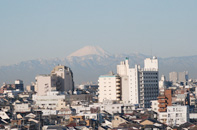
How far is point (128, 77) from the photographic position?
110 metres

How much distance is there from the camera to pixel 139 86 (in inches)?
4274

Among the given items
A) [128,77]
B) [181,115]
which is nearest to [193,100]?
[128,77]

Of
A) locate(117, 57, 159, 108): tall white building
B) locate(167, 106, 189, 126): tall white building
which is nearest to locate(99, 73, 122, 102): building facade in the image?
locate(117, 57, 159, 108): tall white building

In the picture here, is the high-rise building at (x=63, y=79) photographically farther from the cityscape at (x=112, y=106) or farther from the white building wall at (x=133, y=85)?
the white building wall at (x=133, y=85)

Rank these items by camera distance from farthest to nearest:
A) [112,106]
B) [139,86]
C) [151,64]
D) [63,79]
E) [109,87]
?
[63,79] < [151,64] < [109,87] < [139,86] < [112,106]

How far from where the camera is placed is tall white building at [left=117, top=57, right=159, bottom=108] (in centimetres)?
10812

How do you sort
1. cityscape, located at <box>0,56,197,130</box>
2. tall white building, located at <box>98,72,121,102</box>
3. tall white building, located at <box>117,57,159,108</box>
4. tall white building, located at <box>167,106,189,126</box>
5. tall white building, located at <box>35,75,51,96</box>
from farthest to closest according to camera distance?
tall white building, located at <box>35,75,51,96</box> → tall white building, located at <box>98,72,121,102</box> → tall white building, located at <box>117,57,159,108</box> → tall white building, located at <box>167,106,189,126</box> → cityscape, located at <box>0,56,197,130</box>

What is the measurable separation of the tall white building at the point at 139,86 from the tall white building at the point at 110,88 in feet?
3.63

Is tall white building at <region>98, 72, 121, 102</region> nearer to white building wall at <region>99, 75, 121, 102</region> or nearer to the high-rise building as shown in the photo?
white building wall at <region>99, 75, 121, 102</region>

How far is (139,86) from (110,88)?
A: 6.29 metres

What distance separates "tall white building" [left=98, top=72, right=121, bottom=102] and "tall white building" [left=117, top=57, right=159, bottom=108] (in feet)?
3.63

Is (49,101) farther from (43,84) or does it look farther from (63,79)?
(63,79)

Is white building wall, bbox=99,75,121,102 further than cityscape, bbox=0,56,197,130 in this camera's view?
Yes

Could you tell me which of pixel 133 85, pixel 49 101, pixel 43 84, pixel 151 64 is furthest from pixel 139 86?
pixel 43 84
